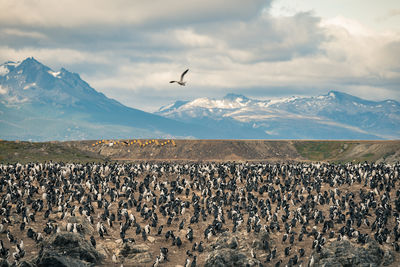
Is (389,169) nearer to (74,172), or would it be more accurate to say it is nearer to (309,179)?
(309,179)

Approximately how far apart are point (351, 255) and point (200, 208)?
784 inches

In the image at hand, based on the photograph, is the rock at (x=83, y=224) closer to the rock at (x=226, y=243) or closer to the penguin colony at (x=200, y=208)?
the penguin colony at (x=200, y=208)

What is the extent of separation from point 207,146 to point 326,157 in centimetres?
4177

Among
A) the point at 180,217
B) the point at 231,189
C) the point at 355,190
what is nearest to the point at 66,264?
the point at 180,217

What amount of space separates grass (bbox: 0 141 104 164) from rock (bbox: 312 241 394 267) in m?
73.1

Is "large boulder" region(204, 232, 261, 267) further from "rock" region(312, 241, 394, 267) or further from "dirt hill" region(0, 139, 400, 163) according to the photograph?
"dirt hill" region(0, 139, 400, 163)

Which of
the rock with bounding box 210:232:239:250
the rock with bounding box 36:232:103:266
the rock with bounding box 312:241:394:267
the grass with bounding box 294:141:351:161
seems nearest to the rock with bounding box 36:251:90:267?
the rock with bounding box 36:232:103:266

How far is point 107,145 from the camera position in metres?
164

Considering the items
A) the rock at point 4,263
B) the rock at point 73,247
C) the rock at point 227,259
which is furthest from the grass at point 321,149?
the rock at point 4,263

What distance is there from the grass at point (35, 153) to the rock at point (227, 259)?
6678 cm

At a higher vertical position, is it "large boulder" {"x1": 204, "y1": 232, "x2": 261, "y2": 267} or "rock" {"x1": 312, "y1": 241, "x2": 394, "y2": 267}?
"rock" {"x1": 312, "y1": 241, "x2": 394, "y2": 267}

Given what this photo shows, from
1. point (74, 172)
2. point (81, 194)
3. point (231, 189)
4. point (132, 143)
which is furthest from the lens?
point (132, 143)

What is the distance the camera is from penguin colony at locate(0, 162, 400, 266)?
44500mm

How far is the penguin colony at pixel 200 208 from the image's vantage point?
146ft
